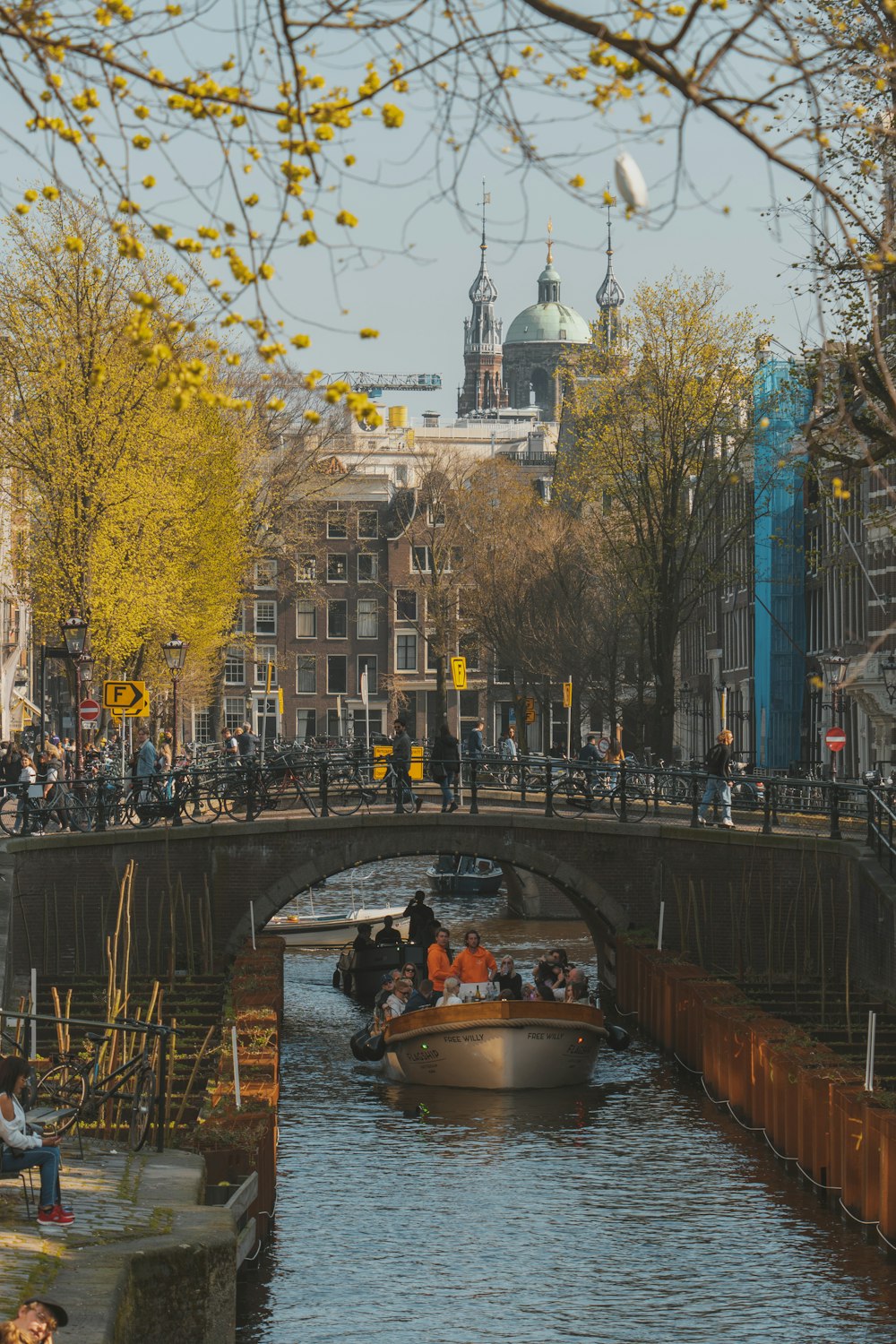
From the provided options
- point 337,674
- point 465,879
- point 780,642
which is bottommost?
point 465,879

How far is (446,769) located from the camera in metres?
39.0

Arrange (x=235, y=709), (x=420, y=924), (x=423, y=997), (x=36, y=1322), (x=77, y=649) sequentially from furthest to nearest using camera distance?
(x=235, y=709) → (x=420, y=924) → (x=77, y=649) → (x=423, y=997) → (x=36, y=1322)

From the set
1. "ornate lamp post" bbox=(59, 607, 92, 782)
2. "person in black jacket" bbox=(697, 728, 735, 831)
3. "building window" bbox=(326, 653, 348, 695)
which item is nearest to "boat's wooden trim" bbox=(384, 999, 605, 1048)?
"person in black jacket" bbox=(697, 728, 735, 831)

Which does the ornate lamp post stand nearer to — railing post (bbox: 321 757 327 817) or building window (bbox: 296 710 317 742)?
railing post (bbox: 321 757 327 817)

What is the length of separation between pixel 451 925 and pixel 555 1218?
30254 millimetres

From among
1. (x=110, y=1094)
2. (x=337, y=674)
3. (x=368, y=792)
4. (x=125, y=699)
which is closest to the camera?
(x=110, y=1094)

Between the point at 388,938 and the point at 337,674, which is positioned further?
the point at 337,674

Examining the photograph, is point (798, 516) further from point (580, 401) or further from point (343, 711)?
point (343, 711)

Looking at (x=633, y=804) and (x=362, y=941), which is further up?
(x=633, y=804)

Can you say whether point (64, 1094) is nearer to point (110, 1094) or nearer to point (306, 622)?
point (110, 1094)

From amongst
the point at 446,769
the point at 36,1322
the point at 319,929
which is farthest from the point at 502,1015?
the point at 319,929

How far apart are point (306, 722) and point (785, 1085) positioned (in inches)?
3223

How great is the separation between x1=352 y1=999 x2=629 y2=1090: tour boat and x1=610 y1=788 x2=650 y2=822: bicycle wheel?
26.5ft

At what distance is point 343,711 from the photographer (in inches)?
4149
